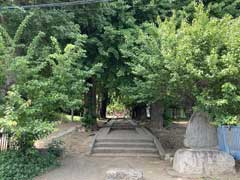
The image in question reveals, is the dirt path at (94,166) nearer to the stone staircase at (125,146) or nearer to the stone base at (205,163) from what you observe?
the stone base at (205,163)

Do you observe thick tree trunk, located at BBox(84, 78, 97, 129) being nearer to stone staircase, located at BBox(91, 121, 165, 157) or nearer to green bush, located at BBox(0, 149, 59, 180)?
stone staircase, located at BBox(91, 121, 165, 157)

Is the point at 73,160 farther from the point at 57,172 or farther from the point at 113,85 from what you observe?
the point at 113,85

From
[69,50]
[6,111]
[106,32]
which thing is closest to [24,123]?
[6,111]

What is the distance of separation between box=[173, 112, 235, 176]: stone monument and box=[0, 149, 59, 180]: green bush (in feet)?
12.8

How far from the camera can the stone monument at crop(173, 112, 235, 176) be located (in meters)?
10.2

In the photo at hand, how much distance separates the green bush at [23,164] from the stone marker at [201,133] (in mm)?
4224

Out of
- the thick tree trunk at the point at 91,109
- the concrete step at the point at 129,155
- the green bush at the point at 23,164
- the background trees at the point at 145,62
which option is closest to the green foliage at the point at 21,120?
the background trees at the point at 145,62

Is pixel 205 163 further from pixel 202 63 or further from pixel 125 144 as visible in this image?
pixel 125 144

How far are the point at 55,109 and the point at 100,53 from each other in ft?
14.4

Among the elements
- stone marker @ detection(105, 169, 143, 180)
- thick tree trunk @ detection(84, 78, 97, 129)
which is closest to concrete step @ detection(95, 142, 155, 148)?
stone marker @ detection(105, 169, 143, 180)

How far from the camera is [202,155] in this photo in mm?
10359

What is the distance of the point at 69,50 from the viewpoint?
10539 millimetres

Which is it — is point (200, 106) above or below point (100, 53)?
below

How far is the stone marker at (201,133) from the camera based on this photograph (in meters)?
10.7
